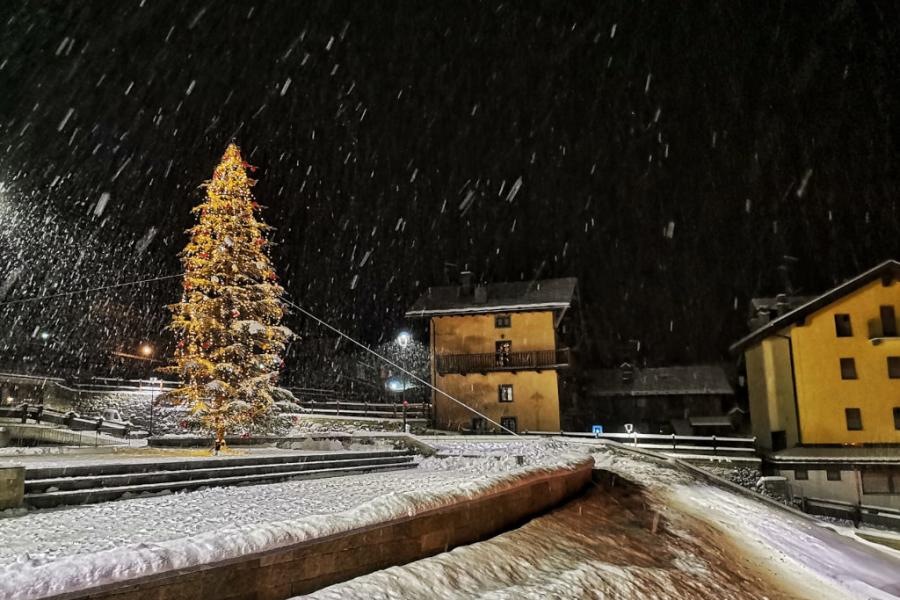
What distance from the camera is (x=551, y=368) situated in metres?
30.9

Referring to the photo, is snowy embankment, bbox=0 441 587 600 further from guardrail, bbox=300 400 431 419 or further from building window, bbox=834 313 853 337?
building window, bbox=834 313 853 337

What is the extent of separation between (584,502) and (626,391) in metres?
31.7

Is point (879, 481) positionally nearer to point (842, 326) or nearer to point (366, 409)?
point (842, 326)

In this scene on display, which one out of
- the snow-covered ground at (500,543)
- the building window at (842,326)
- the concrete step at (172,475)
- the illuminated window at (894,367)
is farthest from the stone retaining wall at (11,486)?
the illuminated window at (894,367)

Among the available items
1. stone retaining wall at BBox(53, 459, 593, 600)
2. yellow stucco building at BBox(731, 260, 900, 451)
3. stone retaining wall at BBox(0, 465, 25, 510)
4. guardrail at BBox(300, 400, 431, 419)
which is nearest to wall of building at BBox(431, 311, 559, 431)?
guardrail at BBox(300, 400, 431, 419)

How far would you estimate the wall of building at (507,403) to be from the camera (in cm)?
3120

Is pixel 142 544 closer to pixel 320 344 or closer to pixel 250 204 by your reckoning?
pixel 250 204

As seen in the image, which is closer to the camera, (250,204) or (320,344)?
(250,204)

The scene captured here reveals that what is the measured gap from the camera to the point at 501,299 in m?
34.0

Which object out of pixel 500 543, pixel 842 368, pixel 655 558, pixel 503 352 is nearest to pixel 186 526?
pixel 500 543

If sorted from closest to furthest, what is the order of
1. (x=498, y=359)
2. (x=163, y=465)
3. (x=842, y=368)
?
(x=163, y=465) < (x=842, y=368) < (x=498, y=359)

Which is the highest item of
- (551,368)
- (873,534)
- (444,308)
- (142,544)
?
(444,308)

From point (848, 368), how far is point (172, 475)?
29.2 meters

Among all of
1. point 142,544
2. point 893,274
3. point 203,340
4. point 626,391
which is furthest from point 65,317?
point 893,274
